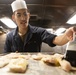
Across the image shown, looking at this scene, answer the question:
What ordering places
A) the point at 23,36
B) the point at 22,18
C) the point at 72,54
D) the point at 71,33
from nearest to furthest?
the point at 72,54
the point at 71,33
the point at 22,18
the point at 23,36

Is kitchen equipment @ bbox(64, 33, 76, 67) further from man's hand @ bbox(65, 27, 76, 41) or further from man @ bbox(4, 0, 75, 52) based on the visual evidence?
man @ bbox(4, 0, 75, 52)

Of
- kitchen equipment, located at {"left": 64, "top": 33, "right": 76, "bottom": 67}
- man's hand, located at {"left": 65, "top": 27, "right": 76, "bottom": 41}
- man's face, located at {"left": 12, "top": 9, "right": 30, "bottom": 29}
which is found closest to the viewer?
kitchen equipment, located at {"left": 64, "top": 33, "right": 76, "bottom": 67}

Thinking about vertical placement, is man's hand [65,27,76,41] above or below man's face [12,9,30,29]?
below

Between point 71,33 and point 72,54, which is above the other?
point 71,33

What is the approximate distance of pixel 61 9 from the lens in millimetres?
5309

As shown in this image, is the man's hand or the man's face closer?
the man's hand

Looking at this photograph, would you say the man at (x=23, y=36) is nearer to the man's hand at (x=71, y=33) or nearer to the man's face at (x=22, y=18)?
the man's face at (x=22, y=18)

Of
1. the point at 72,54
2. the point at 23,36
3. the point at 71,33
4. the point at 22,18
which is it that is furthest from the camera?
the point at 23,36

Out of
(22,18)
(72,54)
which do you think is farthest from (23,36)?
(72,54)

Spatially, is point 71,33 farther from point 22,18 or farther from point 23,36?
point 23,36

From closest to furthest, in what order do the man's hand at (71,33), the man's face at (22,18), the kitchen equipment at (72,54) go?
the kitchen equipment at (72,54) < the man's hand at (71,33) < the man's face at (22,18)

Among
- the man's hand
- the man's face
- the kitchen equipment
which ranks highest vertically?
the man's face

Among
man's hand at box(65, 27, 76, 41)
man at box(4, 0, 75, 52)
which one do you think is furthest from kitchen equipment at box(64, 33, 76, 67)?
man at box(4, 0, 75, 52)

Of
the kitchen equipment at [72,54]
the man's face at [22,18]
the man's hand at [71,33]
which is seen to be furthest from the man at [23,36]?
the kitchen equipment at [72,54]
